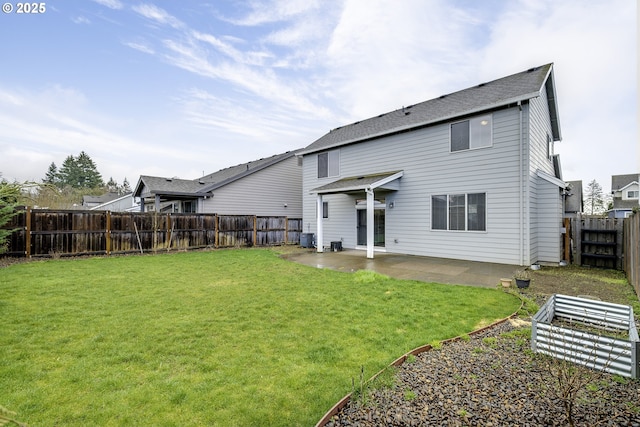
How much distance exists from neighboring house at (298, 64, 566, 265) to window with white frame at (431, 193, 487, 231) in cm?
3

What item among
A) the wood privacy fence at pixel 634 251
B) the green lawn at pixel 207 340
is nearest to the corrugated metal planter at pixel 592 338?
the green lawn at pixel 207 340

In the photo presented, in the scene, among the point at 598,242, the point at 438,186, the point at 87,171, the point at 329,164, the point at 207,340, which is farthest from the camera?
the point at 87,171

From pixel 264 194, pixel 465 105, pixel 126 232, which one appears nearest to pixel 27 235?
pixel 126 232

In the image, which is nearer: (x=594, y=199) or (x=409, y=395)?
(x=409, y=395)

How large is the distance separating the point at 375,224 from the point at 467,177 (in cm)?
431

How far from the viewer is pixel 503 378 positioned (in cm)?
297

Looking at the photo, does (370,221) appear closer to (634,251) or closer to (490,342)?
(634,251)

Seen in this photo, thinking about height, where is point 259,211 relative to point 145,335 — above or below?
above

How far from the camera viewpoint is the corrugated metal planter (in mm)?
2965

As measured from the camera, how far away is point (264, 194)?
19.1m

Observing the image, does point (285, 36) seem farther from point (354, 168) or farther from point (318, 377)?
point (318, 377)

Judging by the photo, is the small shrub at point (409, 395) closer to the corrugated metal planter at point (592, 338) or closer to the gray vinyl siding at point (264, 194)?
the corrugated metal planter at point (592, 338)

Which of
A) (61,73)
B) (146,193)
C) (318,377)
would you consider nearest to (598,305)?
(318,377)

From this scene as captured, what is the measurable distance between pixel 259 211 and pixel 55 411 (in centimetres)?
1663
